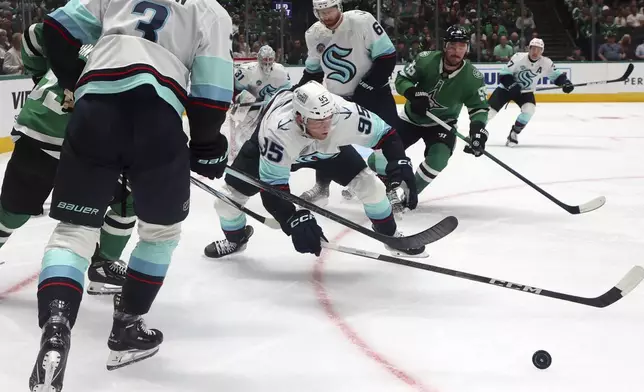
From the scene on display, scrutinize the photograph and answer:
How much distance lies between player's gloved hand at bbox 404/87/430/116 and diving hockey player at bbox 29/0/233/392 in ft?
7.80

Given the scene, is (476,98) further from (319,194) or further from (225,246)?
(225,246)

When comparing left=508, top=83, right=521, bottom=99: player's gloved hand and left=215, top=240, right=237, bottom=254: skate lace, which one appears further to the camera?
left=508, top=83, right=521, bottom=99: player's gloved hand

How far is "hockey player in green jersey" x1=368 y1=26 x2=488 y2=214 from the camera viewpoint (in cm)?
409

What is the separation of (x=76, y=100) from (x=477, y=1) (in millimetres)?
10096

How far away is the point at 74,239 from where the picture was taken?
175cm

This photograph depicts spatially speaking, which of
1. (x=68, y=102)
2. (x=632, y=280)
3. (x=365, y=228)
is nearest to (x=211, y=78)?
(x=68, y=102)

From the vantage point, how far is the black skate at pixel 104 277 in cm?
268

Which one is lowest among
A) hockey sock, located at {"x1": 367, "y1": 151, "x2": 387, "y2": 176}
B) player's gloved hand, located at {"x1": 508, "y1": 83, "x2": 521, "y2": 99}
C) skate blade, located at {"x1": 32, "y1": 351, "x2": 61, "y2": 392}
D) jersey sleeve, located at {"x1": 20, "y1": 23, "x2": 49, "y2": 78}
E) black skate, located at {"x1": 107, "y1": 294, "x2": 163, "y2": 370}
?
player's gloved hand, located at {"x1": 508, "y1": 83, "x2": 521, "y2": 99}

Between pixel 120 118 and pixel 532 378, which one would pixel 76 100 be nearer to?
pixel 120 118

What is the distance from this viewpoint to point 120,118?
170cm

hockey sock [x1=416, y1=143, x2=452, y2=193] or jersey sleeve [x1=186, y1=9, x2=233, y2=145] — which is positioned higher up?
jersey sleeve [x1=186, y1=9, x2=233, y2=145]

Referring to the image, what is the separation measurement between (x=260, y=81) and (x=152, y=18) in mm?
3998

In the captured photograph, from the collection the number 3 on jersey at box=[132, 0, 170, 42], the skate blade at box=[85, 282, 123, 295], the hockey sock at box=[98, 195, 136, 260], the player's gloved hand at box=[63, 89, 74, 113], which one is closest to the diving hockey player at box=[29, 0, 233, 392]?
the number 3 on jersey at box=[132, 0, 170, 42]

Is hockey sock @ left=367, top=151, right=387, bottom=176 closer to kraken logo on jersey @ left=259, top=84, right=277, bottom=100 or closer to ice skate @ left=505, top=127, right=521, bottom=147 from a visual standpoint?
kraken logo on jersey @ left=259, top=84, right=277, bottom=100
